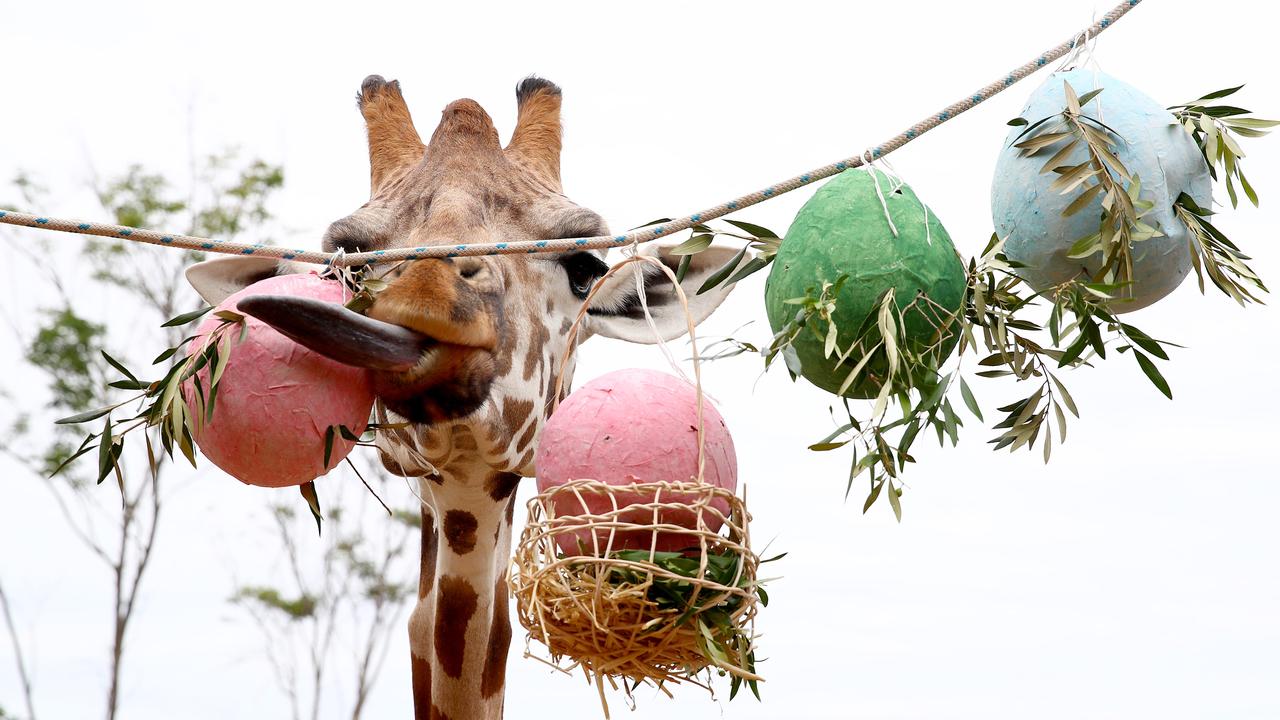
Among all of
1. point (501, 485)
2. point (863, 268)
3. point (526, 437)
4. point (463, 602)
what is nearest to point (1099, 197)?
point (863, 268)

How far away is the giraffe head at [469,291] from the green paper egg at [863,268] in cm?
49

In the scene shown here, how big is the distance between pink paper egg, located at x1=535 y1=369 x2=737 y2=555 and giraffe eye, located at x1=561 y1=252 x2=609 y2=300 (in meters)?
0.74

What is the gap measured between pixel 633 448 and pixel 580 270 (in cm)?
98

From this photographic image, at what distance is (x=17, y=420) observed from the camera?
881 centimetres

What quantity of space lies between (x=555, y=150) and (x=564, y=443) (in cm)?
145

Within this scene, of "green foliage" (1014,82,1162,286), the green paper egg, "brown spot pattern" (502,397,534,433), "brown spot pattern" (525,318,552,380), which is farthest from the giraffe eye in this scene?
"green foliage" (1014,82,1162,286)

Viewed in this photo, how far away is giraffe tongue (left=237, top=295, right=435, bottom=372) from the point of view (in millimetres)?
2652

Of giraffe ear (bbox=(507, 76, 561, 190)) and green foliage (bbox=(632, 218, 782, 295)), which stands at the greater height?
giraffe ear (bbox=(507, 76, 561, 190))

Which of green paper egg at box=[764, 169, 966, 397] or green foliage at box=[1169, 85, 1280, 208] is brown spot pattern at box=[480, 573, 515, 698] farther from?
green foliage at box=[1169, 85, 1280, 208]

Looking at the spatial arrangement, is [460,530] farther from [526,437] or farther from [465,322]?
[465,322]

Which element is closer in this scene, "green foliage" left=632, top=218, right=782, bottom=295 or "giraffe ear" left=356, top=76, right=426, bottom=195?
"green foliage" left=632, top=218, right=782, bottom=295

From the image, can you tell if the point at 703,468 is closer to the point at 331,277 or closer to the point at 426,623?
the point at 331,277

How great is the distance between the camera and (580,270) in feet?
11.5

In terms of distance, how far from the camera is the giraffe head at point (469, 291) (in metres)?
2.90
